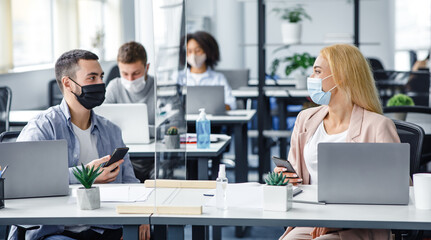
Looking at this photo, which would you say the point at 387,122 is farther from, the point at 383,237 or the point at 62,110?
the point at 62,110

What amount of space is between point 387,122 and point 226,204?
79 cm

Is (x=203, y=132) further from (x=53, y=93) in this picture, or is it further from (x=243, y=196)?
(x=53, y=93)

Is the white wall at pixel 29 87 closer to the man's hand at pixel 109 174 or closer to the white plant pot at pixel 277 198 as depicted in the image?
the man's hand at pixel 109 174

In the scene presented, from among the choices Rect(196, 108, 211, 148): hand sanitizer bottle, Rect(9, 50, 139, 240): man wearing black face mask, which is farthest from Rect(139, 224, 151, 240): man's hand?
Rect(196, 108, 211, 148): hand sanitizer bottle

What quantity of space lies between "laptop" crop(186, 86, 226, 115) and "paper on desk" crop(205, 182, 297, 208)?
80.1 inches

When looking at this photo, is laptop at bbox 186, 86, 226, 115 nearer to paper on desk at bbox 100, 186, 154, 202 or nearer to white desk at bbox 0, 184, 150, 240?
paper on desk at bbox 100, 186, 154, 202

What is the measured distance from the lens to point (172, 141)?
222 centimetres

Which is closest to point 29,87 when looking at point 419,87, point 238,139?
point 238,139

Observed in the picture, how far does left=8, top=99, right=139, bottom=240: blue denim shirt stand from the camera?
235 centimetres

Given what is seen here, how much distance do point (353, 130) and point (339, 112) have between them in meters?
0.13

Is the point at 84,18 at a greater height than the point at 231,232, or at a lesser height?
greater

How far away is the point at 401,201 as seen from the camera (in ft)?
6.93

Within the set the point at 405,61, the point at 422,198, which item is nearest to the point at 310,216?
the point at 422,198

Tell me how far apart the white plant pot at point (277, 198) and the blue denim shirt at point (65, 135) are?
2.33 feet
